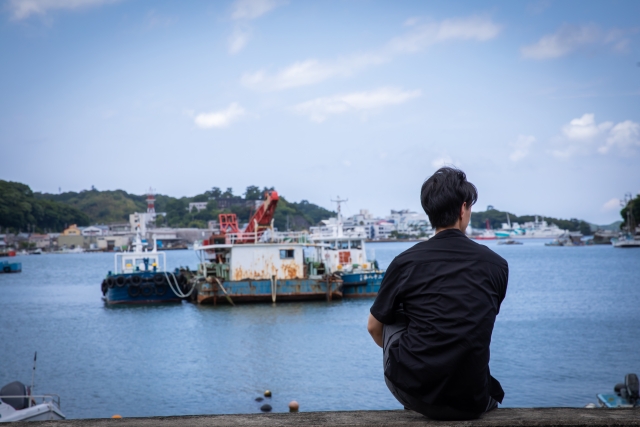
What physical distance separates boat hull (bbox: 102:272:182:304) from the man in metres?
30.5

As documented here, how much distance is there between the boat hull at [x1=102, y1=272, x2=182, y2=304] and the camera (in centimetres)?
3172

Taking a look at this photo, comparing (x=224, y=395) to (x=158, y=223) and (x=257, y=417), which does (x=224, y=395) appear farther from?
(x=158, y=223)

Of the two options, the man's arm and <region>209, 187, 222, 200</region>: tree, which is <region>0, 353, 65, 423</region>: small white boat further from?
<region>209, 187, 222, 200</region>: tree

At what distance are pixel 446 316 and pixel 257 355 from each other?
59.4 feet

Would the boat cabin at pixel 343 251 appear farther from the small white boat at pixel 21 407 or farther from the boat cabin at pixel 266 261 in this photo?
the small white boat at pixel 21 407

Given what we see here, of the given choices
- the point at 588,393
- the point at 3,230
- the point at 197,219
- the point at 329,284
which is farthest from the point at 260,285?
the point at 197,219

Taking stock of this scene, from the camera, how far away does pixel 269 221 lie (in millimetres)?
36094

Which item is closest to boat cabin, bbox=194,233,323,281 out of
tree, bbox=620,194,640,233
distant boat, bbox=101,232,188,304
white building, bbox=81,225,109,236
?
distant boat, bbox=101,232,188,304

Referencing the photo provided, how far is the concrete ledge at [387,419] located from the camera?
2.40 metres

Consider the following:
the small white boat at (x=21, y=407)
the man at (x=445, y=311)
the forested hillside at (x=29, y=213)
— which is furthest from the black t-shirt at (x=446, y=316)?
the forested hillside at (x=29, y=213)

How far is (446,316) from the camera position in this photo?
2.58 metres

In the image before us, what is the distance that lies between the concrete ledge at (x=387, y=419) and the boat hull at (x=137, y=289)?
30215 mm

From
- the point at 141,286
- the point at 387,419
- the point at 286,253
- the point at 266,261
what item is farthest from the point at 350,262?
the point at 387,419

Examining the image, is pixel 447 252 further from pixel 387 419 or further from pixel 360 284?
pixel 360 284
